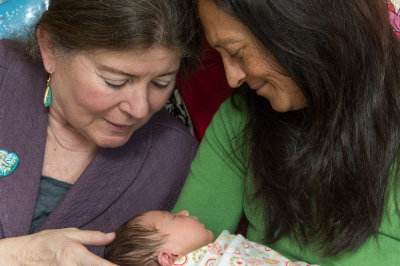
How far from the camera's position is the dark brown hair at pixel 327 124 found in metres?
1.32

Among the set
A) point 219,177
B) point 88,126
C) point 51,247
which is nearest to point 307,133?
point 219,177

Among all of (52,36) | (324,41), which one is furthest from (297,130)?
(52,36)

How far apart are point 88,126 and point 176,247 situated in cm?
55

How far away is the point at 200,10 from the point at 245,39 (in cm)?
18

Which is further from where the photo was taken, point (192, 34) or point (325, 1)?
point (192, 34)

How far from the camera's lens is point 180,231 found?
167cm

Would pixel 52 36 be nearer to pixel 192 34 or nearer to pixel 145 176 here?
pixel 192 34

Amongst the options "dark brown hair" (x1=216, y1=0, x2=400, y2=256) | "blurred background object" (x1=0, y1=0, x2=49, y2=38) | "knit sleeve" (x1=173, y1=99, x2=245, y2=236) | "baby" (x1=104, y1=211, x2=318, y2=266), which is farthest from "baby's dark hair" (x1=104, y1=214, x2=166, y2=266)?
"blurred background object" (x1=0, y1=0, x2=49, y2=38)

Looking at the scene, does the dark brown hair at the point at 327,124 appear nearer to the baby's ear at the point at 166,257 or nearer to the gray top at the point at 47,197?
the baby's ear at the point at 166,257

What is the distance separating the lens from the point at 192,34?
174cm

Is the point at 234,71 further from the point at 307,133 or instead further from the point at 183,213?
the point at 183,213

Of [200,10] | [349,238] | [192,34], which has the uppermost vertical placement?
[200,10]

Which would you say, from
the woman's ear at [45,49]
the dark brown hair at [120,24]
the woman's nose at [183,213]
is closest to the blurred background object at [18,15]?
the woman's ear at [45,49]

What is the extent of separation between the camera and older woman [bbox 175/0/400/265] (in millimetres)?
1332
